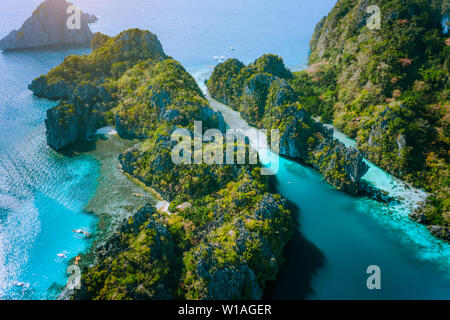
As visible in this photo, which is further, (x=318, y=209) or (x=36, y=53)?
(x=36, y=53)

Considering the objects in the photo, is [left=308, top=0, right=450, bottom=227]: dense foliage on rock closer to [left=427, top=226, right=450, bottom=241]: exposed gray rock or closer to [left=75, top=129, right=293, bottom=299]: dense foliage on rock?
[left=427, top=226, right=450, bottom=241]: exposed gray rock

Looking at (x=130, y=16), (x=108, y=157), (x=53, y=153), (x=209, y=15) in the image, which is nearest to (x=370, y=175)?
(x=108, y=157)

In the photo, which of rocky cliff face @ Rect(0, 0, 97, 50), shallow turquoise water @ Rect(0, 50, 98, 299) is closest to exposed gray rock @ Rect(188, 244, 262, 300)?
shallow turquoise water @ Rect(0, 50, 98, 299)

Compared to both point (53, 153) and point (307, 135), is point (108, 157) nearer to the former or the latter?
point (53, 153)

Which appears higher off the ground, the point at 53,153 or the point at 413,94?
the point at 413,94

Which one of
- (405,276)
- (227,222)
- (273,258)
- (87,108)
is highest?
(87,108)

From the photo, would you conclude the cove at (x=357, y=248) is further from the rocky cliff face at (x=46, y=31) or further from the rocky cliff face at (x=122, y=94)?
the rocky cliff face at (x=46, y=31)
